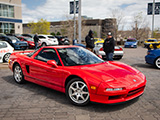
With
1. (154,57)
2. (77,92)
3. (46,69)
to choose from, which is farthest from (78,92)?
(154,57)

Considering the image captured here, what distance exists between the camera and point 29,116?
3.43 meters

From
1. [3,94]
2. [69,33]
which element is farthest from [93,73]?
[69,33]

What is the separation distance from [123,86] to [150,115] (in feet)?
2.57

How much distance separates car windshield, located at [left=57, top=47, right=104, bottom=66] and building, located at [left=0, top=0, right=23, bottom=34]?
3540 cm

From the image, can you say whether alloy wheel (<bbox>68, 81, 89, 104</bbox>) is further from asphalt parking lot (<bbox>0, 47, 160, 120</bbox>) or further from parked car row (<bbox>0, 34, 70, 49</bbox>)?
parked car row (<bbox>0, 34, 70, 49</bbox>)

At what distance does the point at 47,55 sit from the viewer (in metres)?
4.95

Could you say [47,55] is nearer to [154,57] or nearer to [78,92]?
[78,92]

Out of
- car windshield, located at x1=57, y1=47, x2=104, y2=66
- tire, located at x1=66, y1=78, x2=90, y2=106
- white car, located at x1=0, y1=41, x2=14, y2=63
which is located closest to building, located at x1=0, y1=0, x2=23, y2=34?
white car, located at x1=0, y1=41, x2=14, y2=63

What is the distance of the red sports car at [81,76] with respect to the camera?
353cm

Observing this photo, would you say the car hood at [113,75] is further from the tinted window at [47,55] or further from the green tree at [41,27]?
the green tree at [41,27]

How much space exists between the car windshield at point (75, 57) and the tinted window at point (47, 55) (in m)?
0.16

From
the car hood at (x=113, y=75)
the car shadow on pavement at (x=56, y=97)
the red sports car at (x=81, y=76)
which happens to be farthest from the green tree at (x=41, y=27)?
the car hood at (x=113, y=75)

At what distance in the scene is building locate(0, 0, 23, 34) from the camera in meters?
35.9

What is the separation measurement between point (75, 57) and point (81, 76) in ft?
3.16
